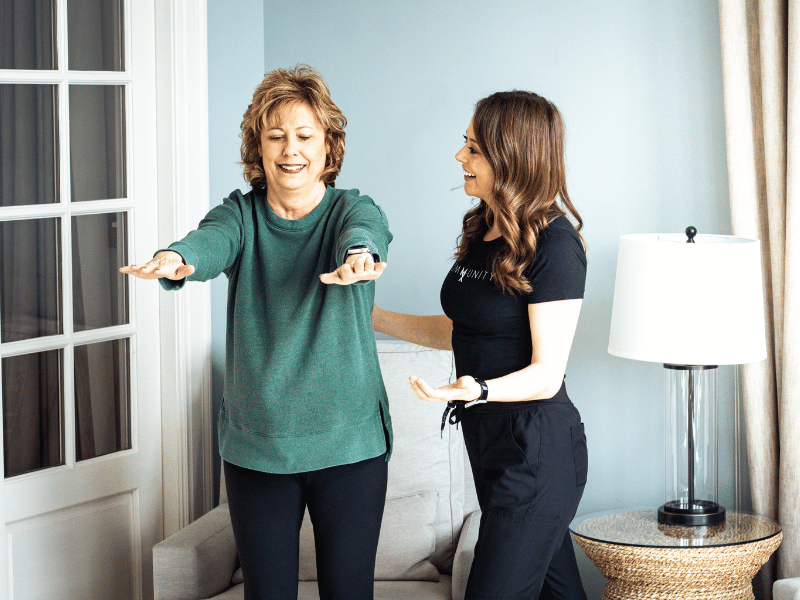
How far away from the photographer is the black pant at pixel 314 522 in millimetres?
1396

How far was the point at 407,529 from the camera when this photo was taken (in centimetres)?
217

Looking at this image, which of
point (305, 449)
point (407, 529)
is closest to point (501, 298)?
point (305, 449)

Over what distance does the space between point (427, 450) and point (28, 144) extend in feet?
4.57

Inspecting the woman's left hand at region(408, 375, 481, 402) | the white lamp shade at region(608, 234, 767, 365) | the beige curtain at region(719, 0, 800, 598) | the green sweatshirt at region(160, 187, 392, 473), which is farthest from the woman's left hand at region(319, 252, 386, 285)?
the beige curtain at region(719, 0, 800, 598)

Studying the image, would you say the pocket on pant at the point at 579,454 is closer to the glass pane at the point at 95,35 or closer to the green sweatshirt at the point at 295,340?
the green sweatshirt at the point at 295,340

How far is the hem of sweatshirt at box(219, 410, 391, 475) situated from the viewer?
1354 millimetres

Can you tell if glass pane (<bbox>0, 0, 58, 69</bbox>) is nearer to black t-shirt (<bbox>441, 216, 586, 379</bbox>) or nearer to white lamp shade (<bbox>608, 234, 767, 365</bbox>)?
black t-shirt (<bbox>441, 216, 586, 379</bbox>)

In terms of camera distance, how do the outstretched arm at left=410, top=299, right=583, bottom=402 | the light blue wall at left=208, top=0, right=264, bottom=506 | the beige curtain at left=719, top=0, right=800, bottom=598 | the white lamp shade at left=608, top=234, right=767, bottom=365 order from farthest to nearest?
the light blue wall at left=208, top=0, right=264, bottom=506, the beige curtain at left=719, top=0, right=800, bottom=598, the white lamp shade at left=608, top=234, right=767, bottom=365, the outstretched arm at left=410, top=299, right=583, bottom=402

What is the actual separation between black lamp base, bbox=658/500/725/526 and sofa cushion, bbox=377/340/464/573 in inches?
22.7

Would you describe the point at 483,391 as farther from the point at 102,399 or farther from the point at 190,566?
the point at 102,399

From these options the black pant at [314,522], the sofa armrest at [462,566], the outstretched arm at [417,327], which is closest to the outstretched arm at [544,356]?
the black pant at [314,522]

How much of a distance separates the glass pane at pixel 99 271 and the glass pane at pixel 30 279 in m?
0.06

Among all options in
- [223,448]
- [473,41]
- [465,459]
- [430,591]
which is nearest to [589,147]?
[473,41]

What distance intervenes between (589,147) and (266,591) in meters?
1.70
